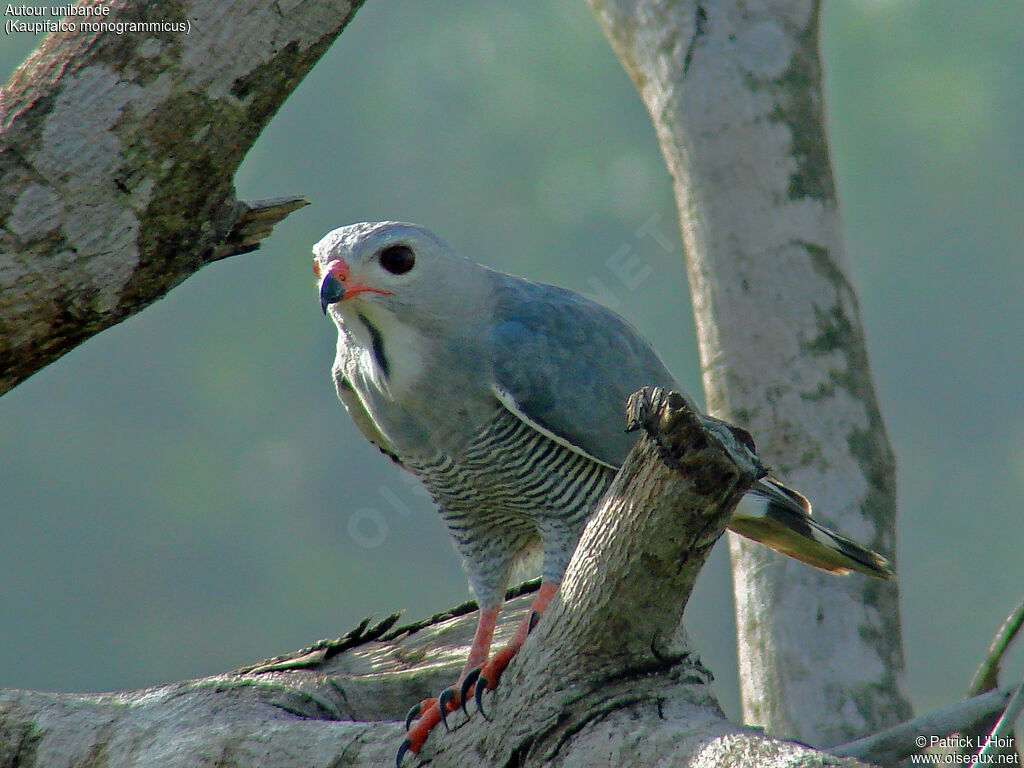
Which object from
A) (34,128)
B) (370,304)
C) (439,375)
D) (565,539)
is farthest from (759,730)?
(34,128)

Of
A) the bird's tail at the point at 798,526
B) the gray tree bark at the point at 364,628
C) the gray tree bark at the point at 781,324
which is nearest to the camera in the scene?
the gray tree bark at the point at 364,628

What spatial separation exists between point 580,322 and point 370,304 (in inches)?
23.6

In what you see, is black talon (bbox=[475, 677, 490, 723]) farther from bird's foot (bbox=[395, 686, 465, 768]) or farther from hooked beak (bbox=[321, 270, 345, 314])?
hooked beak (bbox=[321, 270, 345, 314])

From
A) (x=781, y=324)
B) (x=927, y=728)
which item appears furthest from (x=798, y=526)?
(x=781, y=324)

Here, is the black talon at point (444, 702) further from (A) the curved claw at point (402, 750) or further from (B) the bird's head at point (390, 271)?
(B) the bird's head at point (390, 271)

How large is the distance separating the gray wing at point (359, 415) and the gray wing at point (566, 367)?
1.51 feet

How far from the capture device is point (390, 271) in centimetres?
249

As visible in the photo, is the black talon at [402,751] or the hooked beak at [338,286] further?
the hooked beak at [338,286]

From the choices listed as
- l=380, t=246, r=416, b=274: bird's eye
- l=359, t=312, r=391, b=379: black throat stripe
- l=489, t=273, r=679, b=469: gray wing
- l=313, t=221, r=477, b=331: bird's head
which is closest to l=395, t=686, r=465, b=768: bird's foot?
l=489, t=273, r=679, b=469: gray wing

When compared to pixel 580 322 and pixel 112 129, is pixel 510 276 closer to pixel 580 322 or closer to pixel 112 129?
pixel 580 322

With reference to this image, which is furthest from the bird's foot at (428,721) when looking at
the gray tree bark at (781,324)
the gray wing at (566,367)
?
the gray tree bark at (781,324)

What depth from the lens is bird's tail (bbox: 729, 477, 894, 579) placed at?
8.92 feet

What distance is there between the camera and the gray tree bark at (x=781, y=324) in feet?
12.7

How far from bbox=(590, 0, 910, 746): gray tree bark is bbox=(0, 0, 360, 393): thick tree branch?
2163mm
